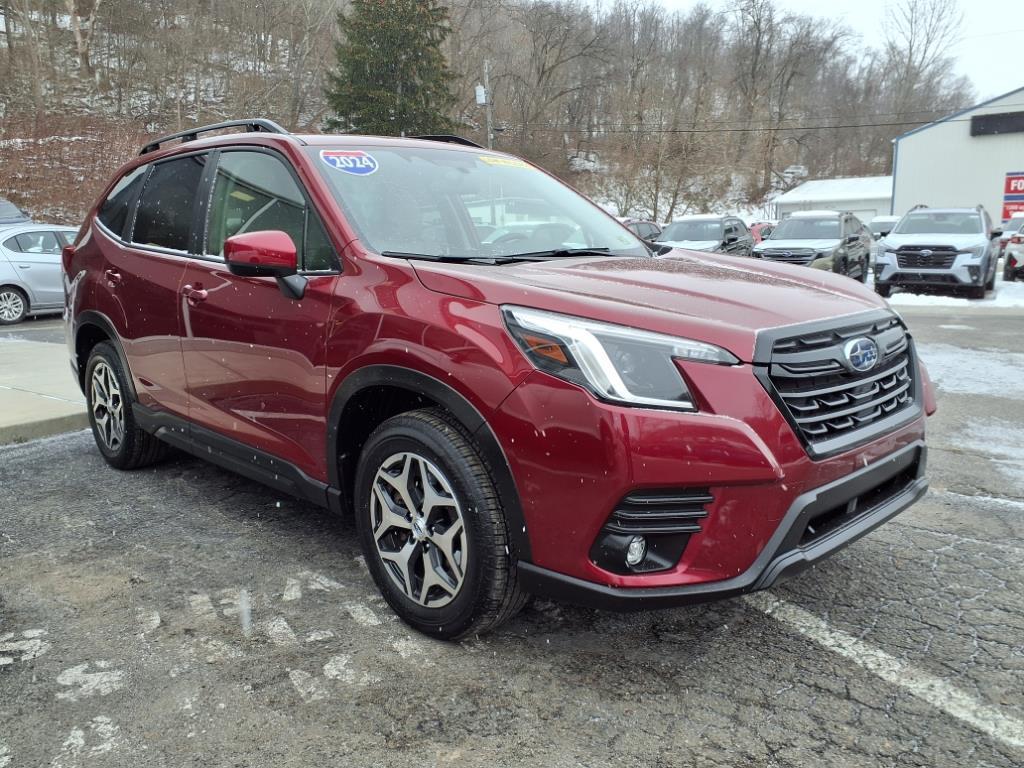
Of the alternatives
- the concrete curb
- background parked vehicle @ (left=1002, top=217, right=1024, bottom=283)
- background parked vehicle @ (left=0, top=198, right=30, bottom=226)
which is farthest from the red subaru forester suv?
background parked vehicle @ (left=1002, top=217, right=1024, bottom=283)

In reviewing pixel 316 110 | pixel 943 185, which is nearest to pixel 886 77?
pixel 943 185

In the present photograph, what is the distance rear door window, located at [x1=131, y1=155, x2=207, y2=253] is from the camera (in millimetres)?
3836

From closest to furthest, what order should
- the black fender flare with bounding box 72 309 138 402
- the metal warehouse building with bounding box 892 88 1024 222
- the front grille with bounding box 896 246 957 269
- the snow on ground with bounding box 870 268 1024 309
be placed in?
the black fender flare with bounding box 72 309 138 402
the snow on ground with bounding box 870 268 1024 309
the front grille with bounding box 896 246 957 269
the metal warehouse building with bounding box 892 88 1024 222

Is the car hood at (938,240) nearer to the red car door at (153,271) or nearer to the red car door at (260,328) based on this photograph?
the red car door at (153,271)

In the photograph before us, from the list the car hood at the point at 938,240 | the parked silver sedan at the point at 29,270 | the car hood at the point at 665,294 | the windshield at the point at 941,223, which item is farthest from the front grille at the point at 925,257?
the parked silver sedan at the point at 29,270

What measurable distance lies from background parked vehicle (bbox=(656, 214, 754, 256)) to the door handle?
1483 cm

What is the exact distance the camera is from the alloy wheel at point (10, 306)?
40.8 feet

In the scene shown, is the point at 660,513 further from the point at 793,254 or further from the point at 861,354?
the point at 793,254

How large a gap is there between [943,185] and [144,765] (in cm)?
5048

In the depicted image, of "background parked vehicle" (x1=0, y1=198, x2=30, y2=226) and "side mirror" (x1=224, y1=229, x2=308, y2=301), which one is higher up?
"background parked vehicle" (x1=0, y1=198, x2=30, y2=226)

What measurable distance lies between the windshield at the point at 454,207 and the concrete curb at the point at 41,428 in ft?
11.7

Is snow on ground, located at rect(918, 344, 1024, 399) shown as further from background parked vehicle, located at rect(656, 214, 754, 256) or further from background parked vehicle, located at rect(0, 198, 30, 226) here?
background parked vehicle, located at rect(0, 198, 30, 226)

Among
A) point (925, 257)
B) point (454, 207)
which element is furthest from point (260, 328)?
point (925, 257)

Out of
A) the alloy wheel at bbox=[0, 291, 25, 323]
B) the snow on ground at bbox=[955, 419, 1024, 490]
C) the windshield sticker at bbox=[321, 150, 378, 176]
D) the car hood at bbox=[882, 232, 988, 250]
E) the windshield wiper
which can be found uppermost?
the windshield sticker at bbox=[321, 150, 378, 176]
